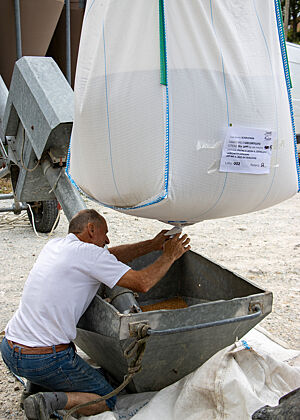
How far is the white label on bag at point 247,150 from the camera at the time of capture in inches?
86.2

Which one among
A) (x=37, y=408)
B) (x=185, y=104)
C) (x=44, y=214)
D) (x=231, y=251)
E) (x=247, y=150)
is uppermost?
(x=185, y=104)

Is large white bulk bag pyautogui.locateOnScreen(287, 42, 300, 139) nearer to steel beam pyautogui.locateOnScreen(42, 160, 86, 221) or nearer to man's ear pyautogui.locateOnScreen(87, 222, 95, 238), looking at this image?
steel beam pyautogui.locateOnScreen(42, 160, 86, 221)

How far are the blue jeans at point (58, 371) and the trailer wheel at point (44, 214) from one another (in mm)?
3385

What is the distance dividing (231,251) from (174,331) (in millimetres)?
3399

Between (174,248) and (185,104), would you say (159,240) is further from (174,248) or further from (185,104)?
(185,104)

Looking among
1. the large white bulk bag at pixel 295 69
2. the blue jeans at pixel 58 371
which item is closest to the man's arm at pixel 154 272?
the blue jeans at pixel 58 371

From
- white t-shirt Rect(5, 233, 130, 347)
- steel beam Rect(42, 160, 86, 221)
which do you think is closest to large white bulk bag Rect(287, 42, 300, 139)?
steel beam Rect(42, 160, 86, 221)

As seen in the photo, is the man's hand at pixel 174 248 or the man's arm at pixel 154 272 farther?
the man's hand at pixel 174 248

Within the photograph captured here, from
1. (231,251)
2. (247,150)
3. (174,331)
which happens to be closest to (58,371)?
(174,331)

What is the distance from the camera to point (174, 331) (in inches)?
94.0

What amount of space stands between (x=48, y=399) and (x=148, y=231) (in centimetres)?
397

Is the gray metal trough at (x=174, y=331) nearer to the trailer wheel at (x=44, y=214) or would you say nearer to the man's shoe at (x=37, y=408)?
the man's shoe at (x=37, y=408)

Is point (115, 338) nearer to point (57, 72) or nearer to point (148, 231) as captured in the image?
point (57, 72)

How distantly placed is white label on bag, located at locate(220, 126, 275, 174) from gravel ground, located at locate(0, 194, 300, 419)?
175 centimetres
